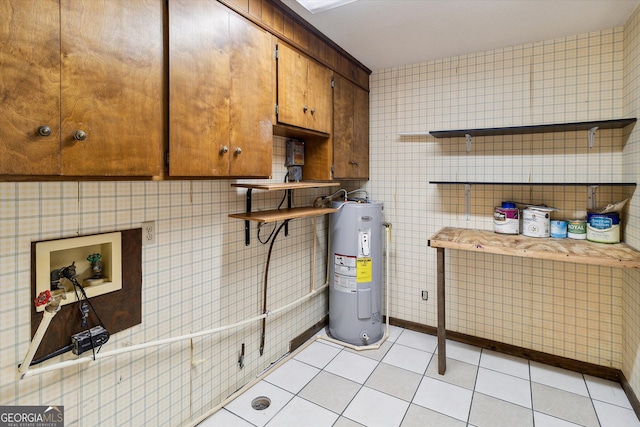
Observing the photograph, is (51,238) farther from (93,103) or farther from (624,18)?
(624,18)

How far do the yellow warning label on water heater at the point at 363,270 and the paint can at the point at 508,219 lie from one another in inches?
42.5

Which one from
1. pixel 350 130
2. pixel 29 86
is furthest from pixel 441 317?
pixel 29 86

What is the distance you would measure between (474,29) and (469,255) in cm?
179

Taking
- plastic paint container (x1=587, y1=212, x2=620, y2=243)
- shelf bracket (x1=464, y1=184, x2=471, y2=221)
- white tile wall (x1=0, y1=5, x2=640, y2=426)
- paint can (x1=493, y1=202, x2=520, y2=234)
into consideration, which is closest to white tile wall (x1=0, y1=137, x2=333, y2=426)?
white tile wall (x1=0, y1=5, x2=640, y2=426)

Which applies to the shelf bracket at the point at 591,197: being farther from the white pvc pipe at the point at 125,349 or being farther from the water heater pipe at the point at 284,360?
the white pvc pipe at the point at 125,349

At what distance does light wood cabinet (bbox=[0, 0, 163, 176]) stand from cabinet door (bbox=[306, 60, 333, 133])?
1164 millimetres

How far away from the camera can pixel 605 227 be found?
2.17m

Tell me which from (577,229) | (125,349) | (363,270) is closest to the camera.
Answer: (125,349)

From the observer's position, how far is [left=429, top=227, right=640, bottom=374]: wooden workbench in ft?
6.19

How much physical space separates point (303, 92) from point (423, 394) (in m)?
2.24

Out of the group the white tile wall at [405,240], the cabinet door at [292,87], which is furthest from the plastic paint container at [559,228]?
the cabinet door at [292,87]

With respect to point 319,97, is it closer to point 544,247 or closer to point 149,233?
point 149,233

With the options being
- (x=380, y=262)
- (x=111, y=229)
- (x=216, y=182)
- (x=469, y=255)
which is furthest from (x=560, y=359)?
(x=111, y=229)

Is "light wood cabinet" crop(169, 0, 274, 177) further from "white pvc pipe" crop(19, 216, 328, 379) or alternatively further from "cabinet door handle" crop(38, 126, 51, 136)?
"white pvc pipe" crop(19, 216, 328, 379)
